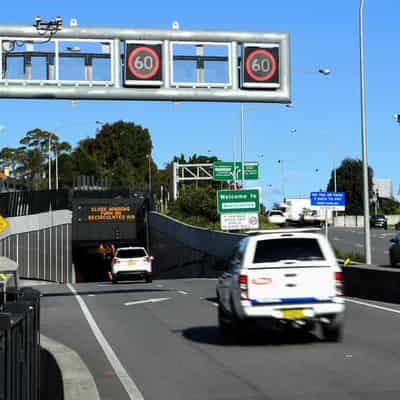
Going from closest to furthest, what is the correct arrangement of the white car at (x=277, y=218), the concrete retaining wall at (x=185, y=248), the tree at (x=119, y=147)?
the concrete retaining wall at (x=185, y=248)
the white car at (x=277, y=218)
the tree at (x=119, y=147)

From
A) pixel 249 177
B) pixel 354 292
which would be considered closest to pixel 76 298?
pixel 354 292

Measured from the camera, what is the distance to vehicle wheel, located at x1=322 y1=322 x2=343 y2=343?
1516 cm

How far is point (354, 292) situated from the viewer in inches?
1070

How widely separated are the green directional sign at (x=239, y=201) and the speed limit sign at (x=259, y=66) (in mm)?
28425

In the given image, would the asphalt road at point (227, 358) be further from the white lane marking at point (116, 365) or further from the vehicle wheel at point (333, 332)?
the vehicle wheel at point (333, 332)

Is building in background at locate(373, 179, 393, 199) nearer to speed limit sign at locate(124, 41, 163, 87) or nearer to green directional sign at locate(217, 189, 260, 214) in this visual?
green directional sign at locate(217, 189, 260, 214)

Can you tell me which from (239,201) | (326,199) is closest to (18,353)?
(326,199)

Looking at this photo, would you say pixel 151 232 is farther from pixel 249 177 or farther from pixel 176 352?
pixel 176 352

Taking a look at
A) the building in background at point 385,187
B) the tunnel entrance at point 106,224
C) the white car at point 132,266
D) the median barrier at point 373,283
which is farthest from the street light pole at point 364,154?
the building in background at point 385,187

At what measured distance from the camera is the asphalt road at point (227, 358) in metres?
10.7

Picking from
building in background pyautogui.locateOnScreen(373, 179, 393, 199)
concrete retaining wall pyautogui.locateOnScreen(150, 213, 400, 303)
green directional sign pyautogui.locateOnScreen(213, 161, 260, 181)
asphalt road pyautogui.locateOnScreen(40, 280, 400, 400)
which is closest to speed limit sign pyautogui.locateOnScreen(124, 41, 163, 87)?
asphalt road pyautogui.locateOnScreen(40, 280, 400, 400)

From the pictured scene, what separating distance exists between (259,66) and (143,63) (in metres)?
3.13

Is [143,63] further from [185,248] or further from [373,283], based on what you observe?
[185,248]

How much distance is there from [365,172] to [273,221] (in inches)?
1662
